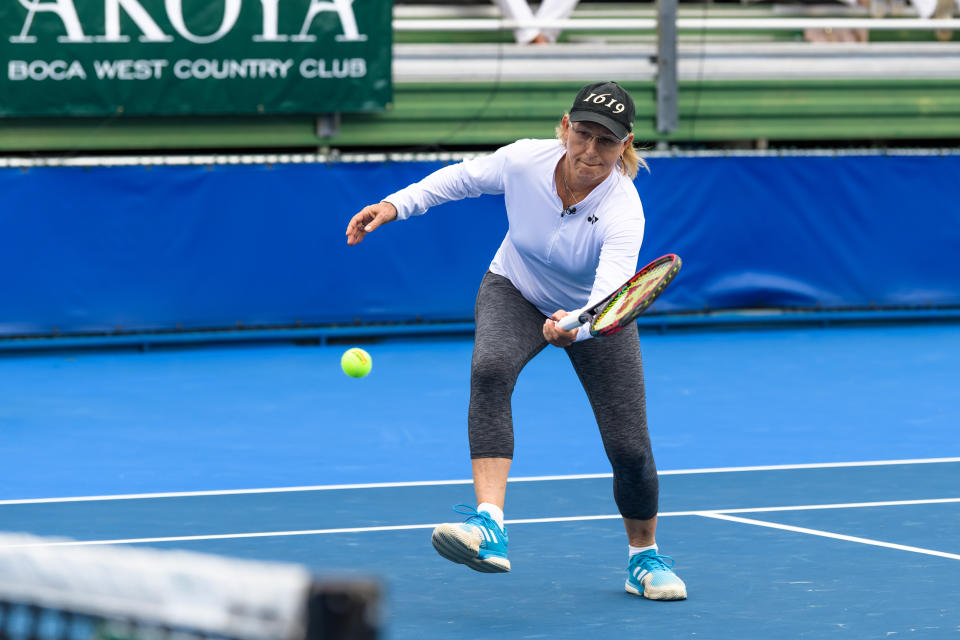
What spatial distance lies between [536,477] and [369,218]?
116 inches

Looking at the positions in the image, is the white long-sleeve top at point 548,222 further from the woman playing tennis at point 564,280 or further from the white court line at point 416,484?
the white court line at point 416,484

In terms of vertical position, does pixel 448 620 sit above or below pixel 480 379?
below

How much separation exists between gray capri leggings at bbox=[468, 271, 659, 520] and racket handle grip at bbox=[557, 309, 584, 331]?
1.08ft

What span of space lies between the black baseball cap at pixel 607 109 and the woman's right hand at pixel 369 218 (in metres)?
0.68

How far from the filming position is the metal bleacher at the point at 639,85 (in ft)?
46.7

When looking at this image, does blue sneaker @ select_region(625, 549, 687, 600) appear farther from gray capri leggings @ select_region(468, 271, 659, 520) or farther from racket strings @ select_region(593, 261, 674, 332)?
racket strings @ select_region(593, 261, 674, 332)

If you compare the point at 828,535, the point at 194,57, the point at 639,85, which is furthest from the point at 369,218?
the point at 639,85

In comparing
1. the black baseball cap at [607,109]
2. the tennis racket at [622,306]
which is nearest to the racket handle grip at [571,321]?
the tennis racket at [622,306]

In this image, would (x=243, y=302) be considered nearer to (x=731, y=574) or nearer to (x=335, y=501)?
(x=335, y=501)

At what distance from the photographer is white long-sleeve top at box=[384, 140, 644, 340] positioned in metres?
5.06

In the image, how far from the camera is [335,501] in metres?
7.22

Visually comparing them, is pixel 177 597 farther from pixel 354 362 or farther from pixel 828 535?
pixel 354 362

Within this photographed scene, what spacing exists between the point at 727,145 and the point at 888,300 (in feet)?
8.59

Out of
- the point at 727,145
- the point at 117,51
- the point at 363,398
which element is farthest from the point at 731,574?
the point at 727,145
